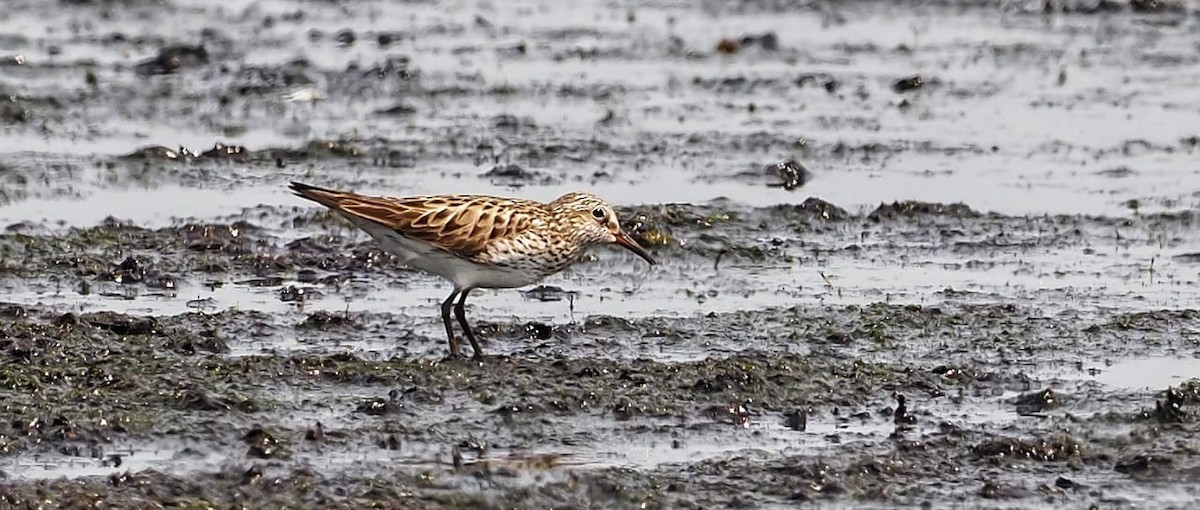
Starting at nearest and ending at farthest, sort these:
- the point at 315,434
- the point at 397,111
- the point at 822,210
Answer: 1. the point at 315,434
2. the point at 822,210
3. the point at 397,111

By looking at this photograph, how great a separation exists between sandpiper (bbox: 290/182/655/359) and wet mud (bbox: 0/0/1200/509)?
1.10ft

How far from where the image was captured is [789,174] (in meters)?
14.4

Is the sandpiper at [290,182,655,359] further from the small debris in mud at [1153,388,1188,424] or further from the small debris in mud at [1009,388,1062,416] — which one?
the small debris in mud at [1153,388,1188,424]

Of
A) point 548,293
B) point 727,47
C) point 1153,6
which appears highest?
point 1153,6

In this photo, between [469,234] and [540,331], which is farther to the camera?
[540,331]

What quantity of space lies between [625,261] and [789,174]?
2.36 m

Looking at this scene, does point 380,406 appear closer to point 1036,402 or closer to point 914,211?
point 1036,402

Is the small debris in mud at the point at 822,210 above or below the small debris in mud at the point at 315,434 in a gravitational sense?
below

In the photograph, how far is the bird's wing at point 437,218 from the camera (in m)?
10.3

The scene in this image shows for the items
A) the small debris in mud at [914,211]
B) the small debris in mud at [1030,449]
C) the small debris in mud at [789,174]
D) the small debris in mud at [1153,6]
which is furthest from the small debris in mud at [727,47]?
the small debris in mud at [1030,449]

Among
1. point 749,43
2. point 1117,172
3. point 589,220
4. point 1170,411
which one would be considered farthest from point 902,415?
point 749,43

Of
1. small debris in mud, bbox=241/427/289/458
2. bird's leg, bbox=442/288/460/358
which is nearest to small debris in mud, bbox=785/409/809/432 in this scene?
bird's leg, bbox=442/288/460/358

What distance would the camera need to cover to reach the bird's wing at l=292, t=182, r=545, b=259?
10281mm

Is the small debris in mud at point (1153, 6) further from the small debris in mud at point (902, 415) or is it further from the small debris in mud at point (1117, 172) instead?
the small debris in mud at point (902, 415)
